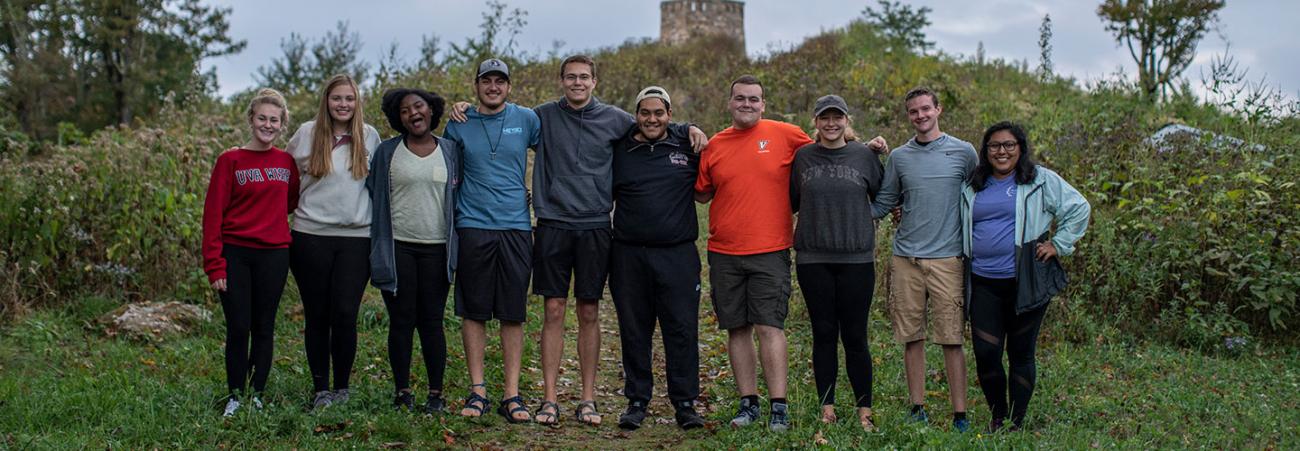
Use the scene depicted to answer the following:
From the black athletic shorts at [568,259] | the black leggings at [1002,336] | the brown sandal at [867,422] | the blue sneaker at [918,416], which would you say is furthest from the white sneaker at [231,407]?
the black leggings at [1002,336]

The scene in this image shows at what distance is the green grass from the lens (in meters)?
5.18

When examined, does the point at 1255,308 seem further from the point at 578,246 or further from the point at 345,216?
the point at 345,216

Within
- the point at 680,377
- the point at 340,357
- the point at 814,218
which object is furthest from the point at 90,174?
the point at 814,218

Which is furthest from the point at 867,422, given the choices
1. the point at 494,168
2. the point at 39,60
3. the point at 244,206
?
the point at 39,60

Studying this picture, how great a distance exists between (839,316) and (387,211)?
2417 mm

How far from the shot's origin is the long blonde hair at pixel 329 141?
5.68 m

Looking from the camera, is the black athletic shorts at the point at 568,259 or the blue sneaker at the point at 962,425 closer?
the blue sneaker at the point at 962,425

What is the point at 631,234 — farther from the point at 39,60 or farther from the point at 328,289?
the point at 39,60

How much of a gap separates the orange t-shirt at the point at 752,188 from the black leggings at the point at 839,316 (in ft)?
0.87

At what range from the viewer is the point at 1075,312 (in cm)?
818

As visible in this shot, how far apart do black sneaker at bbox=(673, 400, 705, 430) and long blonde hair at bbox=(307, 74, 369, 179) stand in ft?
6.92

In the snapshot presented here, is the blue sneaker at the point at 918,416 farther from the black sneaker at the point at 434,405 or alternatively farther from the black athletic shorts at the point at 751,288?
the black sneaker at the point at 434,405

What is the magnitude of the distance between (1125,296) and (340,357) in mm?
5918

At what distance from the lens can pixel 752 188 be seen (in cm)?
560
